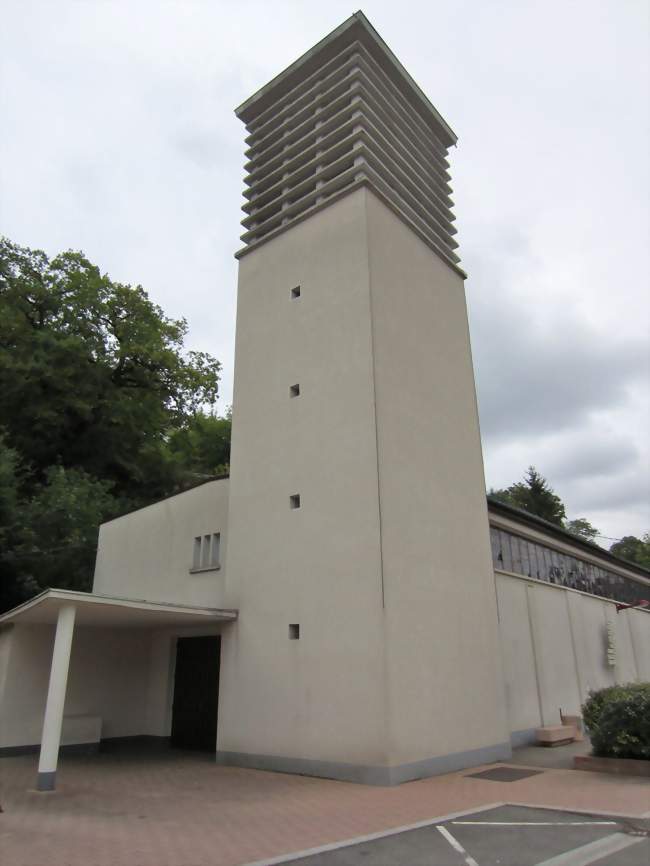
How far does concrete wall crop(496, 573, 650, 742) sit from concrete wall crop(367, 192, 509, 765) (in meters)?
1.56

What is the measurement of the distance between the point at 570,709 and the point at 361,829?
455 inches

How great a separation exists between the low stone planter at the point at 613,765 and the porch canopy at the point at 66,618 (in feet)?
22.2

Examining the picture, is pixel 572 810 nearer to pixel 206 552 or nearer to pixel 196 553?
pixel 206 552

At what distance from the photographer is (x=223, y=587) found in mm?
13484

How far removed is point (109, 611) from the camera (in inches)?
440

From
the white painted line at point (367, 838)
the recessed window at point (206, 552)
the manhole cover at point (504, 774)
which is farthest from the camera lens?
the recessed window at point (206, 552)

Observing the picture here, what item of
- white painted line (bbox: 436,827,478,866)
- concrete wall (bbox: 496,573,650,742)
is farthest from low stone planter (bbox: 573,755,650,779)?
white painted line (bbox: 436,827,478,866)

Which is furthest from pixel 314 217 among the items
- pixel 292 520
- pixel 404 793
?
pixel 404 793

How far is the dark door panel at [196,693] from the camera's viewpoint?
13.5 metres

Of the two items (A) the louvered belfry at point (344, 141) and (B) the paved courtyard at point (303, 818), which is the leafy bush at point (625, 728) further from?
(A) the louvered belfry at point (344, 141)

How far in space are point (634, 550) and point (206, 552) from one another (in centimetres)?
6277

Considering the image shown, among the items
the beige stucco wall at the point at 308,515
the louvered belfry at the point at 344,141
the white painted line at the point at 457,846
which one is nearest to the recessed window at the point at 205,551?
the beige stucco wall at the point at 308,515

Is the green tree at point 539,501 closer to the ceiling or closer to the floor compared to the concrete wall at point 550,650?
closer to the ceiling

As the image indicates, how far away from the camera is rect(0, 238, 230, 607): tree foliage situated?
62.1 feet
